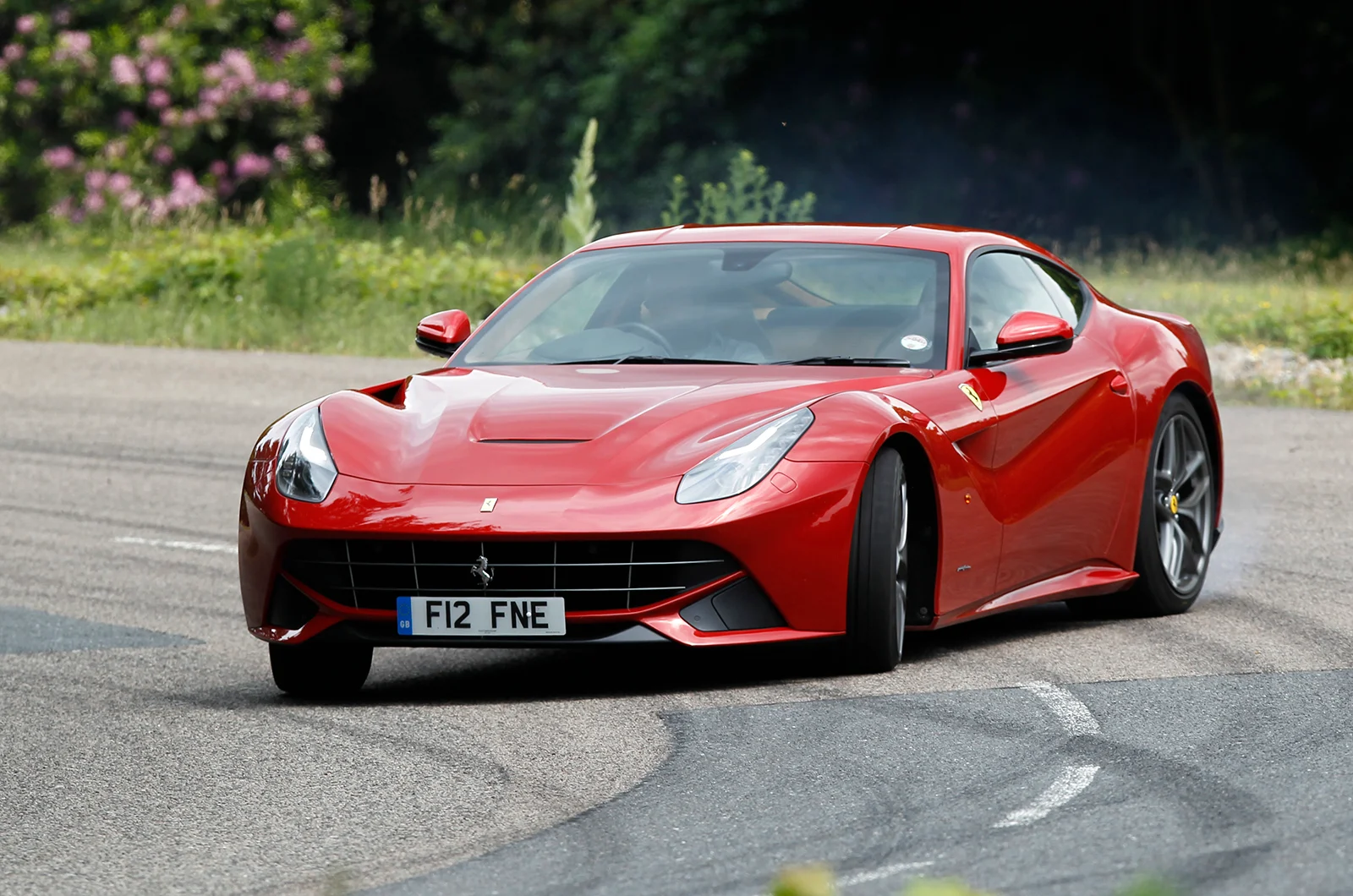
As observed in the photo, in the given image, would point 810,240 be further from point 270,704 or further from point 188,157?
point 188,157

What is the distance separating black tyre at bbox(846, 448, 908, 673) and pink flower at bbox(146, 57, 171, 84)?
2631cm

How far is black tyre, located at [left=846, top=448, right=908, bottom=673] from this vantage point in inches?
240

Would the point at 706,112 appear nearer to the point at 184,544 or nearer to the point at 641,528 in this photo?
the point at 184,544

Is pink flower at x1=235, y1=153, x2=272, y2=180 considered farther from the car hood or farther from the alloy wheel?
the car hood

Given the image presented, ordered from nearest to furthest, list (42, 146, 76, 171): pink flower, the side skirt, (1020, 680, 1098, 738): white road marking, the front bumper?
(1020, 680, 1098, 738): white road marking → the front bumper → the side skirt → (42, 146, 76, 171): pink flower

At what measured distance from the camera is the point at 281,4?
105ft

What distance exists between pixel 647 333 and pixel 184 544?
3483 millimetres

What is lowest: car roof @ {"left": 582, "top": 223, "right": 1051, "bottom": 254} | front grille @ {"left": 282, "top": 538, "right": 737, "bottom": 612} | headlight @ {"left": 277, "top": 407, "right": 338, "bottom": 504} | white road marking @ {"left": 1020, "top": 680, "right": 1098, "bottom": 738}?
white road marking @ {"left": 1020, "top": 680, "right": 1098, "bottom": 738}

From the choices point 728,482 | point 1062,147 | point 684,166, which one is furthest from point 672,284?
point 1062,147

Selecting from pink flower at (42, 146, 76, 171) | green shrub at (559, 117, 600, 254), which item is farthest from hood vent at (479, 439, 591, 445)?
pink flower at (42, 146, 76, 171)

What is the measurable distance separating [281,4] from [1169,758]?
28.5 metres

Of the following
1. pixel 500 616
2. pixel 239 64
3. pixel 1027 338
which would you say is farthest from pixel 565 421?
pixel 239 64

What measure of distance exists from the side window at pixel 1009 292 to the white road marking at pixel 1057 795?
2.33 m

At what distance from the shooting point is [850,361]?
6.86m
